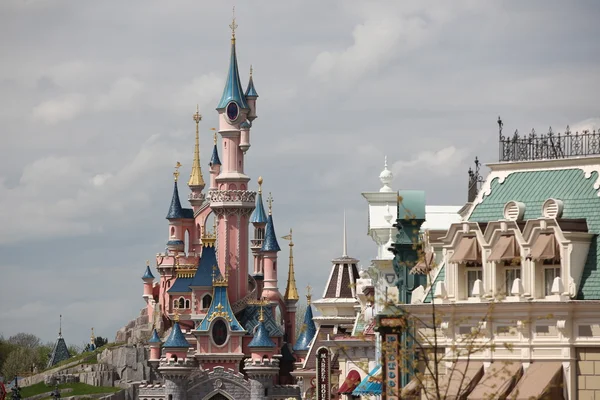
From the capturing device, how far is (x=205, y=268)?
11819 centimetres

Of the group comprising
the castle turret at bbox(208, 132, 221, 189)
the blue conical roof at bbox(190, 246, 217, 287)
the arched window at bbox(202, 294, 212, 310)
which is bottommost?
the arched window at bbox(202, 294, 212, 310)

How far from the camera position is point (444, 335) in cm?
3531

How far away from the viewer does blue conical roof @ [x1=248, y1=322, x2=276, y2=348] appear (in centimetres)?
11200

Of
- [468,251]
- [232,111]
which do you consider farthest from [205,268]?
[468,251]

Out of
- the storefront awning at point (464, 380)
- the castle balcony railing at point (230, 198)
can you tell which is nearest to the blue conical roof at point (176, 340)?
the castle balcony railing at point (230, 198)

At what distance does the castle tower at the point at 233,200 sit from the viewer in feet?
386

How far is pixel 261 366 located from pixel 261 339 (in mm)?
1765

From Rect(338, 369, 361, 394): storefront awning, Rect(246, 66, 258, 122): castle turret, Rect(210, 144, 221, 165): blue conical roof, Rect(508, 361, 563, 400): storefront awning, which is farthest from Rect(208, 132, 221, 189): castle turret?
Rect(508, 361, 563, 400): storefront awning

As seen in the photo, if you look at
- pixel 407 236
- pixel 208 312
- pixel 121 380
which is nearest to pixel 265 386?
pixel 208 312

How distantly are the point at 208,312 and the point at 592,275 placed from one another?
83513 millimetres

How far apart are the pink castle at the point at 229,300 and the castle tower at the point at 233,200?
68 millimetres

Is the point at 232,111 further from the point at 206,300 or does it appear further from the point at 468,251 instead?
the point at 468,251

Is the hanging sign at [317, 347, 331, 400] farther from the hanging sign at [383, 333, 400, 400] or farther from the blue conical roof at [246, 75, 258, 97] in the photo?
the blue conical roof at [246, 75, 258, 97]

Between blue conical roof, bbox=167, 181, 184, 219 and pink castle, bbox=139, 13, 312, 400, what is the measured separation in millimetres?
1094
